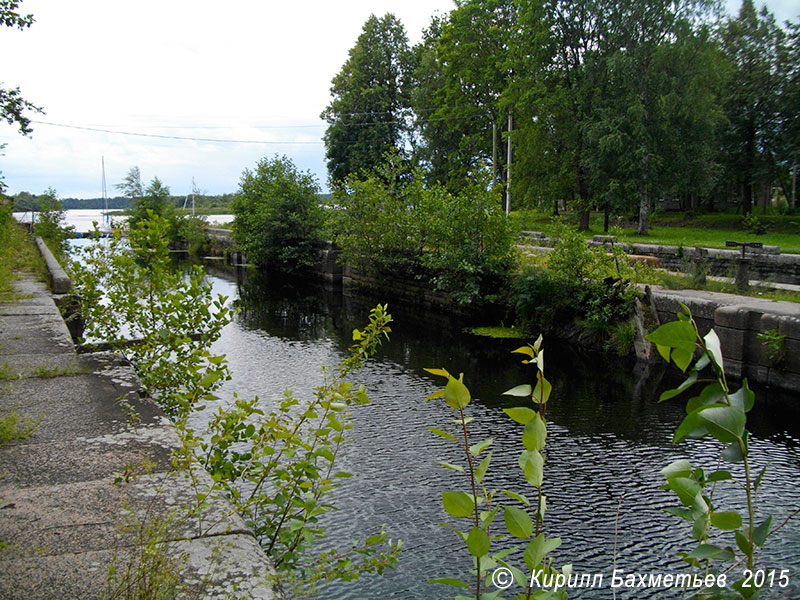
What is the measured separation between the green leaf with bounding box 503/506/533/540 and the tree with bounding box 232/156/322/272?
22.9 metres

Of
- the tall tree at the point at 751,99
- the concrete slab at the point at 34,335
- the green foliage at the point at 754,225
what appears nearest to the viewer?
the concrete slab at the point at 34,335

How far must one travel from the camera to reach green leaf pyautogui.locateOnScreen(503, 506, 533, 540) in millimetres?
1434

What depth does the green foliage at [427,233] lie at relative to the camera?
1472 centimetres

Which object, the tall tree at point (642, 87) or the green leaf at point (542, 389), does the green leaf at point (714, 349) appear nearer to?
the green leaf at point (542, 389)

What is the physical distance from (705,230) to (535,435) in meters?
31.8

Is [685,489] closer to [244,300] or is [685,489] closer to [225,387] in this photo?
[225,387]

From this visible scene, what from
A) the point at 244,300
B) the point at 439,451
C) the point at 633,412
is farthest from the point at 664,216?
the point at 439,451

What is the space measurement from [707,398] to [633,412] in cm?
740

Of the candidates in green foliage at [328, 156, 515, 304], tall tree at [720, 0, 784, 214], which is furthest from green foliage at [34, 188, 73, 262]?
tall tree at [720, 0, 784, 214]

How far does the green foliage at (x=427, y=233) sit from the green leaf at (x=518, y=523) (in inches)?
504

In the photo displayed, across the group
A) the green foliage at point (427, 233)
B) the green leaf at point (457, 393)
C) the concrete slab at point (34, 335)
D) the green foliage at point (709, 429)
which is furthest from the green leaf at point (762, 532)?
the green foliage at point (427, 233)

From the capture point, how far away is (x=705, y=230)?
29.9 metres

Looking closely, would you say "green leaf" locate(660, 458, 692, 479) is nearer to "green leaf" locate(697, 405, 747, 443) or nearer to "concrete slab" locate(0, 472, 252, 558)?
"green leaf" locate(697, 405, 747, 443)

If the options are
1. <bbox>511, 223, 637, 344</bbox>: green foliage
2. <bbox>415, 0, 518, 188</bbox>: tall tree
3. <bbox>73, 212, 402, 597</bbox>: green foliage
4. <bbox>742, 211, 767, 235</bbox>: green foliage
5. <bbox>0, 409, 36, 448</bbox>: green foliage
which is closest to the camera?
<bbox>73, 212, 402, 597</bbox>: green foliage
